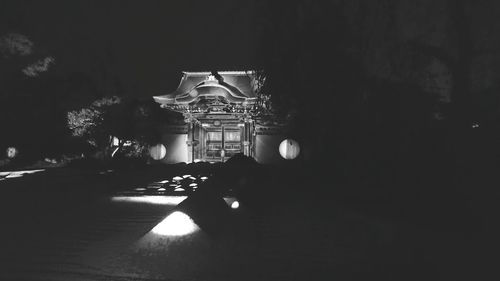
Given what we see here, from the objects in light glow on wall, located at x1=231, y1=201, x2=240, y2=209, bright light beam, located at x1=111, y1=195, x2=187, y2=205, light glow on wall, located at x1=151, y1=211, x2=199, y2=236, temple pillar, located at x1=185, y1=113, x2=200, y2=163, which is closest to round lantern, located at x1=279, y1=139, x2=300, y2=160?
temple pillar, located at x1=185, y1=113, x2=200, y2=163

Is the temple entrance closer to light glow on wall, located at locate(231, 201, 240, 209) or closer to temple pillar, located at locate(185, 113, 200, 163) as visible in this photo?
temple pillar, located at locate(185, 113, 200, 163)

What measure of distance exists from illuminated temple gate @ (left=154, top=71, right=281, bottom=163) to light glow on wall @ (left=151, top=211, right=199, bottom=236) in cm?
1121

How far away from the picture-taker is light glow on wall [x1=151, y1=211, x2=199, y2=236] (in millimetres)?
4469

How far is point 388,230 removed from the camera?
187 inches

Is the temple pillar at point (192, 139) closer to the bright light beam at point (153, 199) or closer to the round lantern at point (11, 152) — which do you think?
the round lantern at point (11, 152)

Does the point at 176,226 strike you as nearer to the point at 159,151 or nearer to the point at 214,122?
the point at 214,122

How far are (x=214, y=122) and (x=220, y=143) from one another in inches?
71.8

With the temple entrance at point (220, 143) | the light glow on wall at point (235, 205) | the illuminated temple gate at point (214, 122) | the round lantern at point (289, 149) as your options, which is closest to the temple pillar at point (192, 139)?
the illuminated temple gate at point (214, 122)

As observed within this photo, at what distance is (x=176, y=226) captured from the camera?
462cm

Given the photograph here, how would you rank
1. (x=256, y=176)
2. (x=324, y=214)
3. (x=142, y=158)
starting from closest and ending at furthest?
(x=324, y=214) < (x=256, y=176) < (x=142, y=158)

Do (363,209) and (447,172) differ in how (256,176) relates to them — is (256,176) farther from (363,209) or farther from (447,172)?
(447,172)

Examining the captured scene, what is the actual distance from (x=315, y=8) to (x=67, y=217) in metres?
5.77

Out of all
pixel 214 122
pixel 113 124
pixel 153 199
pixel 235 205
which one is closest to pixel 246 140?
pixel 214 122

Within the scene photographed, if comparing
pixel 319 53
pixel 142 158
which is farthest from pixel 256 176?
pixel 142 158
